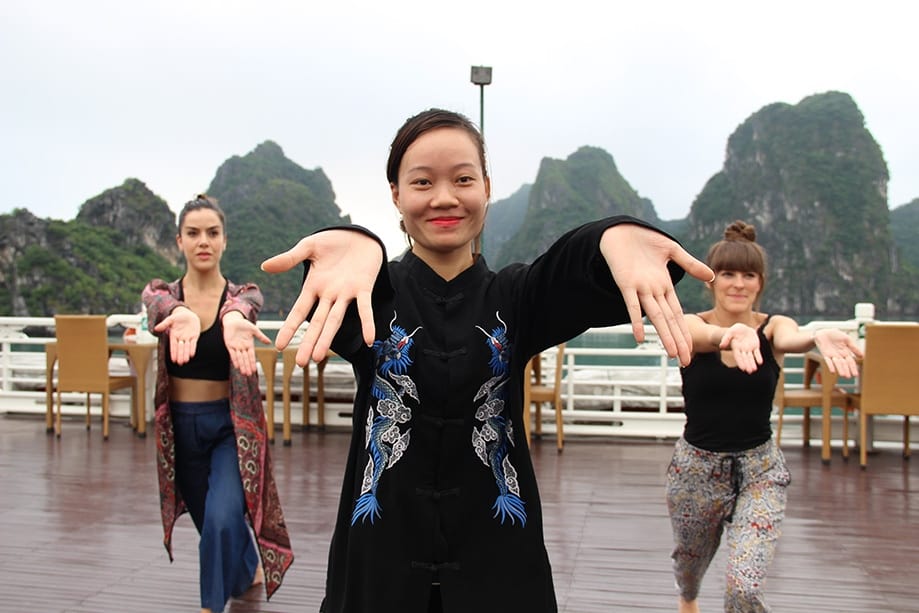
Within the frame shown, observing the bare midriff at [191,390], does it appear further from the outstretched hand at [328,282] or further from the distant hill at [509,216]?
the distant hill at [509,216]

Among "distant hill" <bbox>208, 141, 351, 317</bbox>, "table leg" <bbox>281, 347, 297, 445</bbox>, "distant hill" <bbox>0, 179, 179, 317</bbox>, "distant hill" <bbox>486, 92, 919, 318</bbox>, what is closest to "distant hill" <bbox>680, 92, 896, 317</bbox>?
"distant hill" <bbox>486, 92, 919, 318</bbox>

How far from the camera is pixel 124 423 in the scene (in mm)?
6887

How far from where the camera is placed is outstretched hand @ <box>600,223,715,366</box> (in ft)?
3.22

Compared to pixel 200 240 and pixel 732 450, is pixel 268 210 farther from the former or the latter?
pixel 732 450

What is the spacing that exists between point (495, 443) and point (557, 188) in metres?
63.8

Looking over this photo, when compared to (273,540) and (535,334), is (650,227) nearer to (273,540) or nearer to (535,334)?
(535,334)

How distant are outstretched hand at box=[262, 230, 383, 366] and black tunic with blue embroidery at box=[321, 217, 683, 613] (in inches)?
3.3

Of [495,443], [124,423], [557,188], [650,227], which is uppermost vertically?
[557,188]

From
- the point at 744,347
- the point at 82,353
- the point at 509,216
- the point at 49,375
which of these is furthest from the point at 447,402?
the point at 509,216

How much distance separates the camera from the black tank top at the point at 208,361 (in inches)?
106

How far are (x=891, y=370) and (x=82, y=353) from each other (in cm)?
583

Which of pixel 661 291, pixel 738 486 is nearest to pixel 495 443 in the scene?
pixel 661 291

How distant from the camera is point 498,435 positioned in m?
1.24

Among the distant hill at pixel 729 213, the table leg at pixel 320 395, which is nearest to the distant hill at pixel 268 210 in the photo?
the distant hill at pixel 729 213
